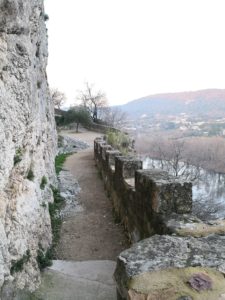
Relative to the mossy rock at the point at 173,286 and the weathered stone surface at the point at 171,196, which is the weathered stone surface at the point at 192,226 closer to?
the weathered stone surface at the point at 171,196

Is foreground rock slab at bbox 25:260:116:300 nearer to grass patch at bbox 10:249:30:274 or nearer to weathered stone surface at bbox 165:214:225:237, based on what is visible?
grass patch at bbox 10:249:30:274

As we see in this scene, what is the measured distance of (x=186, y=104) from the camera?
126m

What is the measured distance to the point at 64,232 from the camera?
7.46 meters

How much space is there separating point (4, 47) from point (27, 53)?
803mm

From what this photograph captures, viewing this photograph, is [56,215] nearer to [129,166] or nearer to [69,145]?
[129,166]

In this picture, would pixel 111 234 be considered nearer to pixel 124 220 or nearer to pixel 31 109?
pixel 124 220

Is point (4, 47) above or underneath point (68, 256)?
above

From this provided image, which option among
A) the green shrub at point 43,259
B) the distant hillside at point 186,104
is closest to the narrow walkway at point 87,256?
the green shrub at point 43,259

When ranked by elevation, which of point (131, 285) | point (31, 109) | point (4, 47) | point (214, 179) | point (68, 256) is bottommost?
point (214, 179)

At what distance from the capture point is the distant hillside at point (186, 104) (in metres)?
111

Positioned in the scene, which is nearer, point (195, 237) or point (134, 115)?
point (195, 237)

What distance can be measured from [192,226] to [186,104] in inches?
4966

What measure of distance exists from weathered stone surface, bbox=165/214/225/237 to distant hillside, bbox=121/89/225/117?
335 feet

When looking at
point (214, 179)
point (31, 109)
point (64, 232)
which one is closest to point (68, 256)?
point (64, 232)
